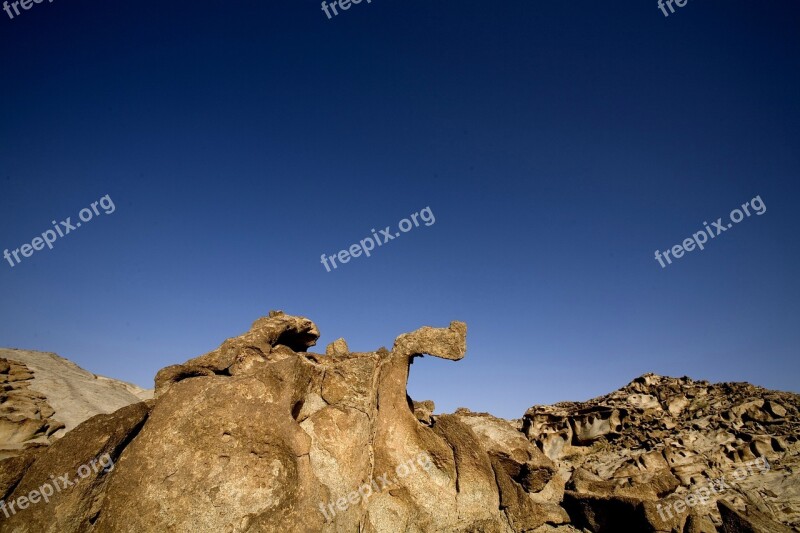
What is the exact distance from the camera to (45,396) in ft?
64.6

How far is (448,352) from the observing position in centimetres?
1024

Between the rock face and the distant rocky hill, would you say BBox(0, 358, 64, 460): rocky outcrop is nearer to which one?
the distant rocky hill

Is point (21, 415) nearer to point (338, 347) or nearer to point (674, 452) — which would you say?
point (338, 347)

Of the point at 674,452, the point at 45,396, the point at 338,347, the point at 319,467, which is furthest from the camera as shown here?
the point at 45,396

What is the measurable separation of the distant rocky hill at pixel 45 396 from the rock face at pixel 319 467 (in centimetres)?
890

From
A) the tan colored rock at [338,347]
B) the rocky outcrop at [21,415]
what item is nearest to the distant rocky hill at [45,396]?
the rocky outcrop at [21,415]

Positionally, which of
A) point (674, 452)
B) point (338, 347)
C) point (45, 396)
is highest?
point (45, 396)

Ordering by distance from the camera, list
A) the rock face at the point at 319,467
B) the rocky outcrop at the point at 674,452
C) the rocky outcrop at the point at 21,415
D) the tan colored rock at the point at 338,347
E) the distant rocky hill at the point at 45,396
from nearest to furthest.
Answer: the rock face at the point at 319,467 < the rocky outcrop at the point at 674,452 < the tan colored rock at the point at 338,347 < the rocky outcrop at the point at 21,415 < the distant rocky hill at the point at 45,396

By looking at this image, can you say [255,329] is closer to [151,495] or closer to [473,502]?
[151,495]

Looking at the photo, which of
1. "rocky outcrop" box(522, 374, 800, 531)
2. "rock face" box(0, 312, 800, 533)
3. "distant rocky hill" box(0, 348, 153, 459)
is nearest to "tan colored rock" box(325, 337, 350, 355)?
"rock face" box(0, 312, 800, 533)

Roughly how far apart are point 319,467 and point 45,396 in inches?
781

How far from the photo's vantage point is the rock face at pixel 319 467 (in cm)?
688

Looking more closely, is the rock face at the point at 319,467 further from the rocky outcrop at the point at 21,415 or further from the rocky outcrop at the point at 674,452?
the rocky outcrop at the point at 21,415

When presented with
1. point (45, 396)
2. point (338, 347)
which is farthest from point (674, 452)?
point (45, 396)
